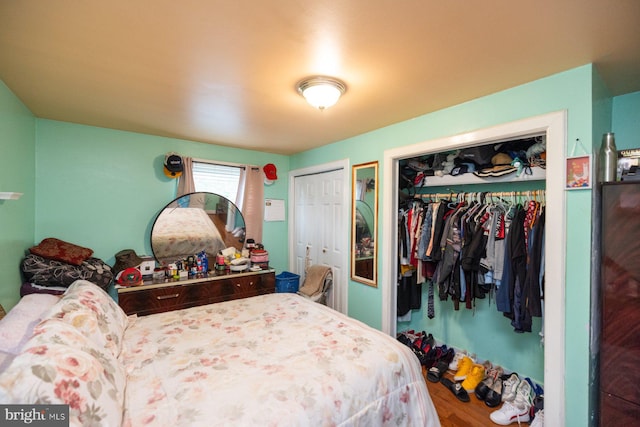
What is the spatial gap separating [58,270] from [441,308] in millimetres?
3565

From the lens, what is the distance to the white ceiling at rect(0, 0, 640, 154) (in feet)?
3.77

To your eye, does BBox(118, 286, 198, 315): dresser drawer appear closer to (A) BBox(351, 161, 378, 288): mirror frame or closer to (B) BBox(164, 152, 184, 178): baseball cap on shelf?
(B) BBox(164, 152, 184, 178): baseball cap on shelf

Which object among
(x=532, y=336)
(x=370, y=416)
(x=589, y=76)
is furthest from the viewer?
(x=532, y=336)

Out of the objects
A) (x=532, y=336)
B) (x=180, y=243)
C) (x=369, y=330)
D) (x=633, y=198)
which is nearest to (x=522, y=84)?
(x=633, y=198)

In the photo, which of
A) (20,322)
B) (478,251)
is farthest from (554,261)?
(20,322)

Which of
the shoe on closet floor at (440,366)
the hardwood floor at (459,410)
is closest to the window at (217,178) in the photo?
the shoe on closet floor at (440,366)

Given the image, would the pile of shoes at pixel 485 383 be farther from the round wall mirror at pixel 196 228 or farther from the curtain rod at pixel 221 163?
the curtain rod at pixel 221 163

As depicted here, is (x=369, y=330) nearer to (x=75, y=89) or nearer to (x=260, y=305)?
(x=260, y=305)

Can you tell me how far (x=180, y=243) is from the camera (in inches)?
126

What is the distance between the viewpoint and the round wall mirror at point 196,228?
3.10 m

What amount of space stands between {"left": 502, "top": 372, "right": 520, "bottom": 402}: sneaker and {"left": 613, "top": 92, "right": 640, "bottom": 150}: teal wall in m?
1.93

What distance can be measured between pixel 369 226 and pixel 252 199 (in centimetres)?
167

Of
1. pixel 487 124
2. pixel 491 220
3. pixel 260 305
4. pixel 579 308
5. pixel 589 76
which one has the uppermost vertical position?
pixel 589 76

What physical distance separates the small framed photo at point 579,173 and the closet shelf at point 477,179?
549mm
